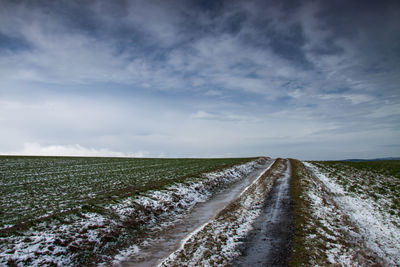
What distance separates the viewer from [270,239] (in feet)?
32.1

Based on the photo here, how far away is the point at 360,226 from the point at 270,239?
599 cm

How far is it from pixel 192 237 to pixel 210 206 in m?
6.33

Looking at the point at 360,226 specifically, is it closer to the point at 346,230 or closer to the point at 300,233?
the point at 346,230

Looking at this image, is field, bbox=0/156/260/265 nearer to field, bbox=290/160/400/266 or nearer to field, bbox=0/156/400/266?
field, bbox=0/156/400/266

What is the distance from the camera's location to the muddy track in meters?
8.01

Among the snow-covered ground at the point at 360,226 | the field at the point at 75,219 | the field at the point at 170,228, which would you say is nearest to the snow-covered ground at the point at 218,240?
the field at the point at 170,228

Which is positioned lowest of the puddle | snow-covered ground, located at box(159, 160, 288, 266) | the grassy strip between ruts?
the puddle

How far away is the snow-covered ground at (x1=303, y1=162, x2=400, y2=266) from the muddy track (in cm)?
163

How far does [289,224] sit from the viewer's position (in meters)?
11.5

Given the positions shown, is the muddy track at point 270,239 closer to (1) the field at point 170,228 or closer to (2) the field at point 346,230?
(1) the field at point 170,228

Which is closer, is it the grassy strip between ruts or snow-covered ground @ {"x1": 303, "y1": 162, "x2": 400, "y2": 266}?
the grassy strip between ruts

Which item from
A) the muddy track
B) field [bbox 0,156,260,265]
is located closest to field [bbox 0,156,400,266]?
field [bbox 0,156,260,265]

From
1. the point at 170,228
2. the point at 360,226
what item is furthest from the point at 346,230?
the point at 170,228

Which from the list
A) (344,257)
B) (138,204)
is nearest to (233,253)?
(344,257)
